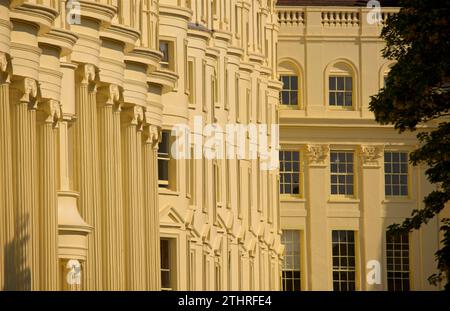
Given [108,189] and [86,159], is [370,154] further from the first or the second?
[86,159]

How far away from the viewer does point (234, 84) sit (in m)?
97.6

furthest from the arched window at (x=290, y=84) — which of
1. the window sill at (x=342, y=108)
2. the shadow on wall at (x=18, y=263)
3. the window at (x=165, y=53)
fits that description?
the shadow on wall at (x=18, y=263)

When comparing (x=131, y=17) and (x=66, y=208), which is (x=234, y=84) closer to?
(x=131, y=17)

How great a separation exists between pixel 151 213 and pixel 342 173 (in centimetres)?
5765

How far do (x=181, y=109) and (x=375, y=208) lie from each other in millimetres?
48011

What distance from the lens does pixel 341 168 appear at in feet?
420

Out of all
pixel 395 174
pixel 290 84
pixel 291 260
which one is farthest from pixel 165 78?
pixel 395 174

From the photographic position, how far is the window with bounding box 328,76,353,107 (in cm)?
12800

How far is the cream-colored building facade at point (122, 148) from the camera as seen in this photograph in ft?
172

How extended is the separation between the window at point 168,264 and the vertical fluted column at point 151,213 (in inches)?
228

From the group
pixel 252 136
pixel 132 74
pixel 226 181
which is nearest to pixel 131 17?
pixel 132 74

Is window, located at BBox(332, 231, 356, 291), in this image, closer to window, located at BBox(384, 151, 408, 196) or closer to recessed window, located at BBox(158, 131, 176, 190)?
window, located at BBox(384, 151, 408, 196)

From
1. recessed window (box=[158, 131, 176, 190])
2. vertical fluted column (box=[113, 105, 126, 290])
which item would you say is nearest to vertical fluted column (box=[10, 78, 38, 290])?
vertical fluted column (box=[113, 105, 126, 290])

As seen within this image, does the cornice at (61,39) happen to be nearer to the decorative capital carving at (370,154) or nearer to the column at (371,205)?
the column at (371,205)
